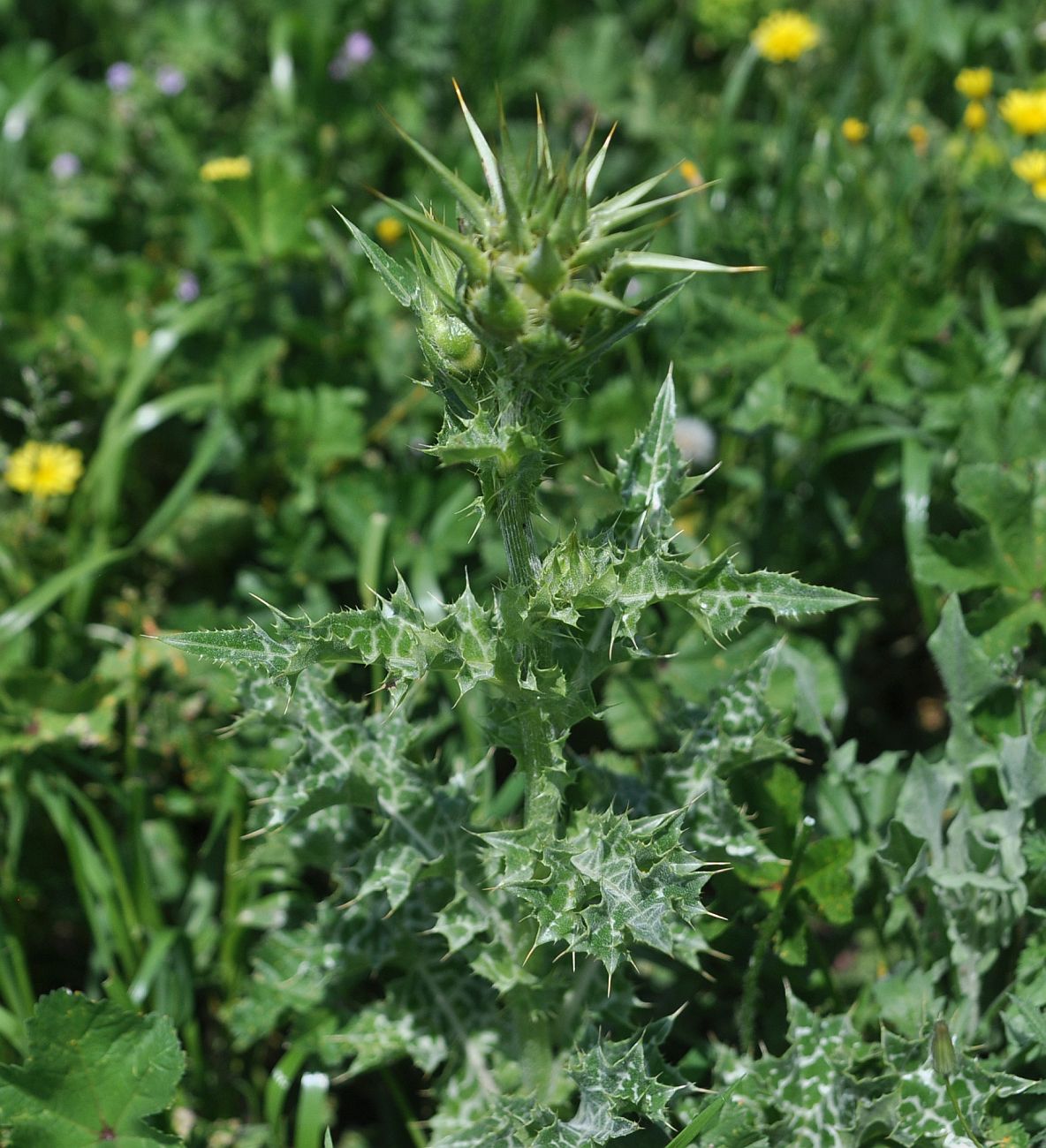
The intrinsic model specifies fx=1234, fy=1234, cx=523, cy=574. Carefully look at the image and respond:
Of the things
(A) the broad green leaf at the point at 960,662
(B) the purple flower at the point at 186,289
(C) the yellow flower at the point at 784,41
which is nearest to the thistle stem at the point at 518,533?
(A) the broad green leaf at the point at 960,662

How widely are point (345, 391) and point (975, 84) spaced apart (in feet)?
8.55

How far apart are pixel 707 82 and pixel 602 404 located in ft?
8.02

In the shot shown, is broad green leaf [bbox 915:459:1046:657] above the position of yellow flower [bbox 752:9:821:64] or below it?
below

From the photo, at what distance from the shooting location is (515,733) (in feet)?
7.82

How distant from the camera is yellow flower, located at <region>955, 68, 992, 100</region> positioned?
14.9ft

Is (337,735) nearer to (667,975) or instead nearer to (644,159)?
(667,975)

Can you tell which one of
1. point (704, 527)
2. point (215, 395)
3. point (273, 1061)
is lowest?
point (273, 1061)

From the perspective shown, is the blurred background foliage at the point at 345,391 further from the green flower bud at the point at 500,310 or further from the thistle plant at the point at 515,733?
the green flower bud at the point at 500,310

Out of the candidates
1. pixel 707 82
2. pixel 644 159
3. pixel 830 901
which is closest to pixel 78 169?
pixel 644 159

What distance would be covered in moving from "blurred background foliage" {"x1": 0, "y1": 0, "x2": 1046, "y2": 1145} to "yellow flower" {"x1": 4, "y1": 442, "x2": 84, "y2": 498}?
7 centimetres

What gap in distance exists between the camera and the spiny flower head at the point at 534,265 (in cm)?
179

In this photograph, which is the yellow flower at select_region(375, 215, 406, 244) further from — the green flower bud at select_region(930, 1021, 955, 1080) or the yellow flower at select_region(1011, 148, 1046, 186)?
the green flower bud at select_region(930, 1021, 955, 1080)

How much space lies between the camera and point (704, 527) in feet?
13.1

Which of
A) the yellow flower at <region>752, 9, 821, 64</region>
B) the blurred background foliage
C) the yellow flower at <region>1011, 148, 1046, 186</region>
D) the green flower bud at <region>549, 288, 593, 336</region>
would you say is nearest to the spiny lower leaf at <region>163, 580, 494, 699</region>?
the green flower bud at <region>549, 288, 593, 336</region>
